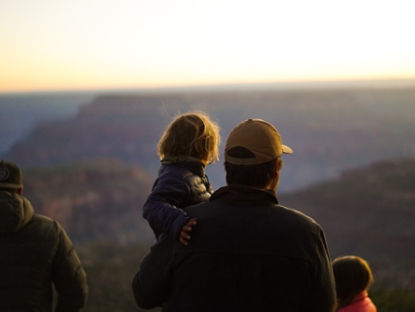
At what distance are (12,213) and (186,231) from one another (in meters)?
1.42

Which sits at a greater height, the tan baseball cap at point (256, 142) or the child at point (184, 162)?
the tan baseball cap at point (256, 142)

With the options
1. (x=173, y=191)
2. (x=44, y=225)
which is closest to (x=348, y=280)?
(x=173, y=191)

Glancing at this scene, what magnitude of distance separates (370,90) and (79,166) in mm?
80137

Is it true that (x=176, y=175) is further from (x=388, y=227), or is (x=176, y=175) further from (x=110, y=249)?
(x=388, y=227)

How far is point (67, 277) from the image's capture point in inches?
121

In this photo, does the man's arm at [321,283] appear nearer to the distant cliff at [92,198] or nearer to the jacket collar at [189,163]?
the jacket collar at [189,163]

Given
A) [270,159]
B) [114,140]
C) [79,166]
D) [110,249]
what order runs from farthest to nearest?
[114,140]
[79,166]
[110,249]
[270,159]

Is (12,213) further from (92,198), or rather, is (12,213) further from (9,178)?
(92,198)

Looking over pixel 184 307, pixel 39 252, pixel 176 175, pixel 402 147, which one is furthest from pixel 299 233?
pixel 402 147

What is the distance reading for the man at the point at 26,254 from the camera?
2.89 metres

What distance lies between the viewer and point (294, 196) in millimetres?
41344

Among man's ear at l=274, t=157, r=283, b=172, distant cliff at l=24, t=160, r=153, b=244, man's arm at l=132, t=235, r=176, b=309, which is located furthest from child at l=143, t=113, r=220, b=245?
distant cliff at l=24, t=160, r=153, b=244

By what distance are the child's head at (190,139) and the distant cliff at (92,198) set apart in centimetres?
4290

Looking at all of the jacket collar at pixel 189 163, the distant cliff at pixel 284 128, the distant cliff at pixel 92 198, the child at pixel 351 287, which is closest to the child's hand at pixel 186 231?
the jacket collar at pixel 189 163
